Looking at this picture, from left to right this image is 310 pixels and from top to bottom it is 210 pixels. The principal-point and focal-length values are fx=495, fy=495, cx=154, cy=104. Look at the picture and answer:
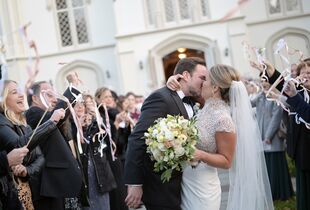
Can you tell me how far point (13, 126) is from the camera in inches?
183

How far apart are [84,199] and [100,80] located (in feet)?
56.1

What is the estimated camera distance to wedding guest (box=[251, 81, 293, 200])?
837 cm

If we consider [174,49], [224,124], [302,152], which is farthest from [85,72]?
[224,124]

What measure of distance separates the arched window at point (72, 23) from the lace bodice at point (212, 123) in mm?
18650

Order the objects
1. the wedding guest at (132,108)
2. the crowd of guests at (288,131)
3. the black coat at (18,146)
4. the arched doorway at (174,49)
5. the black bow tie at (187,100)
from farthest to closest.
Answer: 1. the arched doorway at (174,49)
2. the wedding guest at (132,108)
3. the crowd of guests at (288,131)
4. the black bow tie at (187,100)
5. the black coat at (18,146)

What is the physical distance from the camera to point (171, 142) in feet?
13.1

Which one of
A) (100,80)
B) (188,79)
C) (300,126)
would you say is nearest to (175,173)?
(188,79)

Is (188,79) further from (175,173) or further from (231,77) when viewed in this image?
(175,173)

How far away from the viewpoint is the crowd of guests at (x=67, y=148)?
177 inches

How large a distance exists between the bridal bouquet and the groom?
265 mm

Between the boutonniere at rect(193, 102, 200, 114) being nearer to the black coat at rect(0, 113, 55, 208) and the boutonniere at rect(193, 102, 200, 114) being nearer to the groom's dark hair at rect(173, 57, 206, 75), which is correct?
the groom's dark hair at rect(173, 57, 206, 75)

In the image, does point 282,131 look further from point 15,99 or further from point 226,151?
point 15,99

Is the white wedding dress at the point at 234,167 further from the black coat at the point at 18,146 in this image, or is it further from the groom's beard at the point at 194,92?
the black coat at the point at 18,146

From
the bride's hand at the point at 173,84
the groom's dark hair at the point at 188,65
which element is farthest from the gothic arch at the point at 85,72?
the bride's hand at the point at 173,84
